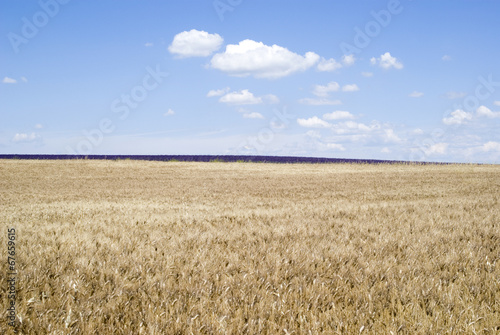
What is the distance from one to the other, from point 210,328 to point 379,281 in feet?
8.32

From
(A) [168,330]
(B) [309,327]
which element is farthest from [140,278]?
(B) [309,327]

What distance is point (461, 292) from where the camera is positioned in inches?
162

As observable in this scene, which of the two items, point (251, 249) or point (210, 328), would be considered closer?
point (210, 328)

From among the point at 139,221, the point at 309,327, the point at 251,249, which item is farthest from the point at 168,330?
the point at 139,221

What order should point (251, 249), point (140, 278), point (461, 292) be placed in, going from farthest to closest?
point (251, 249) → point (140, 278) → point (461, 292)

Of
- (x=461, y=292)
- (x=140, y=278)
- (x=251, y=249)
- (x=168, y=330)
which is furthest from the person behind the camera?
(x=251, y=249)

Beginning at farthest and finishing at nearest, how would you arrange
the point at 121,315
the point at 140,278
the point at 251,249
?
the point at 251,249 < the point at 140,278 < the point at 121,315

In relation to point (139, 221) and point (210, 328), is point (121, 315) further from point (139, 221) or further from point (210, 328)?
point (139, 221)

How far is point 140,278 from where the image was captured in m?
4.47

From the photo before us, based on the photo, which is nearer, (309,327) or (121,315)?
(309,327)

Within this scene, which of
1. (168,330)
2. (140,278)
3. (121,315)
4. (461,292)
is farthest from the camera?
(140,278)

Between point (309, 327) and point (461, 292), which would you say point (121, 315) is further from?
point (461, 292)

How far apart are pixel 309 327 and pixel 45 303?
291cm
